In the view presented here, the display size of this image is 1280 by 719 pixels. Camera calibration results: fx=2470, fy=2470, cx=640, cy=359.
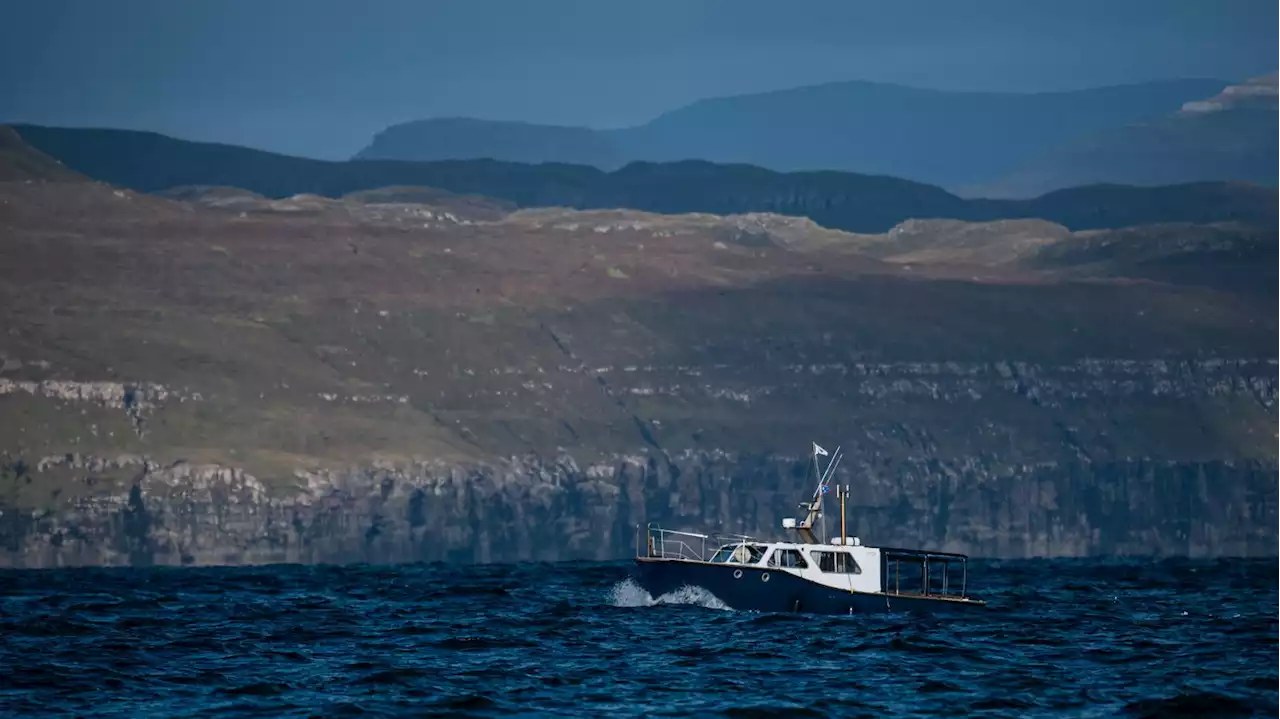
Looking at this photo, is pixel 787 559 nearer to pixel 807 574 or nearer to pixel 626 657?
pixel 807 574

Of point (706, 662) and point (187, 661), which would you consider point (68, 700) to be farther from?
point (706, 662)

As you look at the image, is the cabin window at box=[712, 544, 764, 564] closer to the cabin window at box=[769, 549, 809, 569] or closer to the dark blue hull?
the cabin window at box=[769, 549, 809, 569]

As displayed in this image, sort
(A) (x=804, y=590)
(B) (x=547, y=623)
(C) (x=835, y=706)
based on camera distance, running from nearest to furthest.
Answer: (C) (x=835, y=706) → (A) (x=804, y=590) → (B) (x=547, y=623)

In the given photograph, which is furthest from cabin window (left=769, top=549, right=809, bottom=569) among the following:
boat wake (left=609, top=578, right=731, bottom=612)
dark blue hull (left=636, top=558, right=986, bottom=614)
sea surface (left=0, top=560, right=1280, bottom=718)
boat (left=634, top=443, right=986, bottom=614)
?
boat wake (left=609, top=578, right=731, bottom=612)

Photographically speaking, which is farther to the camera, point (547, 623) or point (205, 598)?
point (205, 598)

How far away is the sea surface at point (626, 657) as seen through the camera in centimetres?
7931

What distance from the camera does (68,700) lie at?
8062cm

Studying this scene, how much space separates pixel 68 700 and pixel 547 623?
33.1 m

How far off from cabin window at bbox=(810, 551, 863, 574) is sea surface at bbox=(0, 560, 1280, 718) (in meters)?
2.12

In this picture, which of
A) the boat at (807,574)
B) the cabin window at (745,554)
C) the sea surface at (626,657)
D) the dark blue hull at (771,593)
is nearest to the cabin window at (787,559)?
the boat at (807,574)

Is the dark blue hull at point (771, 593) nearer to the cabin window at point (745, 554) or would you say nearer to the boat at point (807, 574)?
the boat at point (807, 574)

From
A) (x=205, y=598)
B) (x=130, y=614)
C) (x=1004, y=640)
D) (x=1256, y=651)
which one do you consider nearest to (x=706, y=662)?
(x=1004, y=640)

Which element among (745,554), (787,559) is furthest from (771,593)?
(745,554)

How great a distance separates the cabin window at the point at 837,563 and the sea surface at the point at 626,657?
6.94 ft
